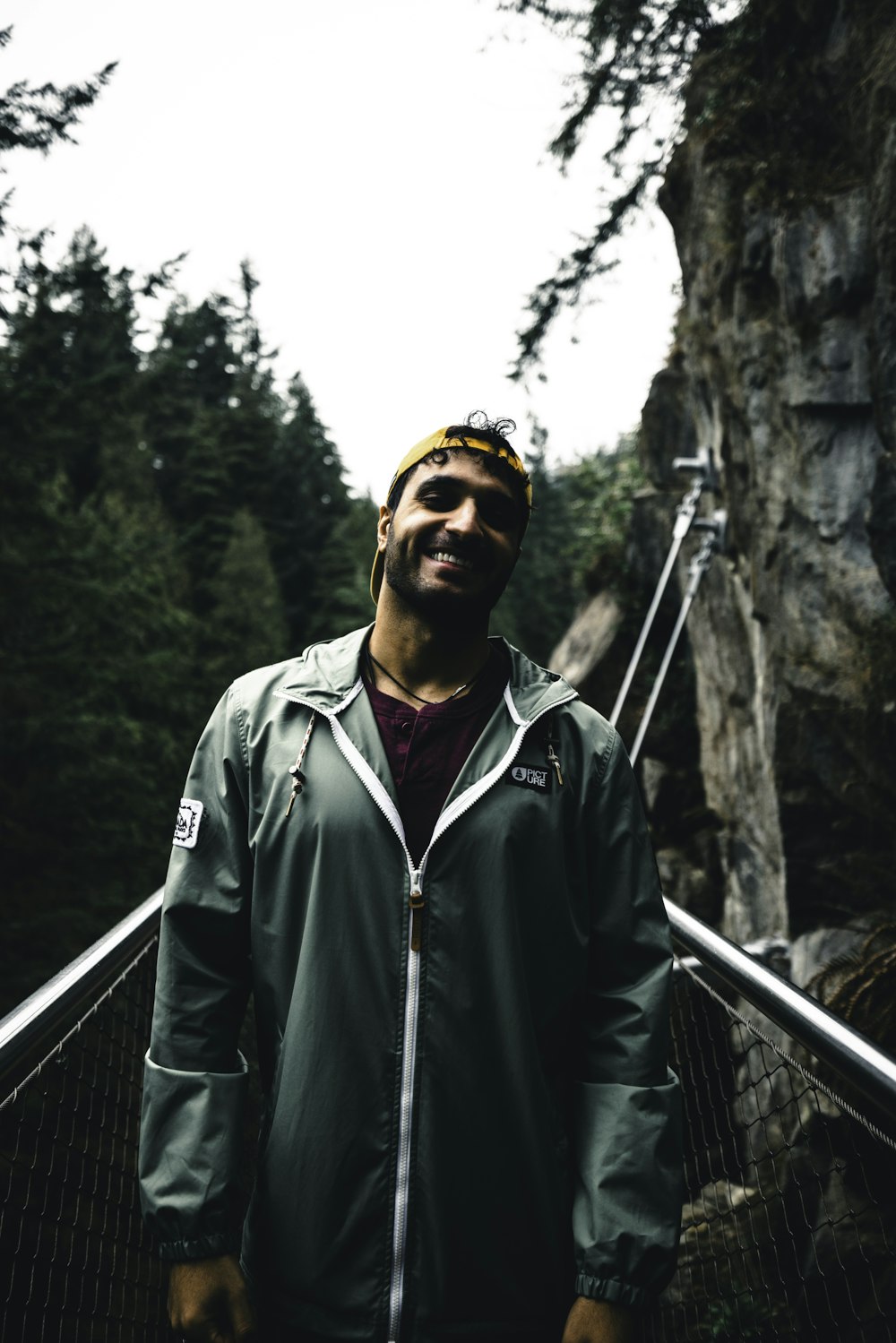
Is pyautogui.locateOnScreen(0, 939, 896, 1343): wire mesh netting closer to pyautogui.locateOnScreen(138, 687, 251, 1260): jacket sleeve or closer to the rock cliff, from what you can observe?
pyautogui.locateOnScreen(138, 687, 251, 1260): jacket sleeve

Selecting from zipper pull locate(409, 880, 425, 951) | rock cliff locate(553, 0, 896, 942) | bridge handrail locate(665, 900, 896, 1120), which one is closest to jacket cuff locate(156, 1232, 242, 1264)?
zipper pull locate(409, 880, 425, 951)

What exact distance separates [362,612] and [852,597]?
3297cm

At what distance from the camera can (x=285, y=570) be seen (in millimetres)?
41875

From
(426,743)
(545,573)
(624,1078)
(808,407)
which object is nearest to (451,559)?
(426,743)

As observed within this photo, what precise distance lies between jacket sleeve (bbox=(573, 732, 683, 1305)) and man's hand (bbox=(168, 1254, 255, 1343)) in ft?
1.84

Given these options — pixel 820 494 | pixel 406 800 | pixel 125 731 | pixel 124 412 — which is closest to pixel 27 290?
pixel 124 412

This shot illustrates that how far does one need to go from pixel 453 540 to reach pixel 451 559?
0.13 feet

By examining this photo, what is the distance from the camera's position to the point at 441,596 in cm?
182

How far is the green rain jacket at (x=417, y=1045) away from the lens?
4.93 ft

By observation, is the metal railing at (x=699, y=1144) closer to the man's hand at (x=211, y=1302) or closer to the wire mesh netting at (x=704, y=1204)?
the wire mesh netting at (x=704, y=1204)

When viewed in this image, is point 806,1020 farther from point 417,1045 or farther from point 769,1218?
point 769,1218

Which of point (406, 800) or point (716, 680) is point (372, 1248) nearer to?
point (406, 800)

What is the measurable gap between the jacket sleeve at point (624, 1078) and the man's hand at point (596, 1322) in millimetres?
20

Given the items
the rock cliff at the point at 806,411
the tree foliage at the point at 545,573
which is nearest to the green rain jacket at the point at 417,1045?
the rock cliff at the point at 806,411
